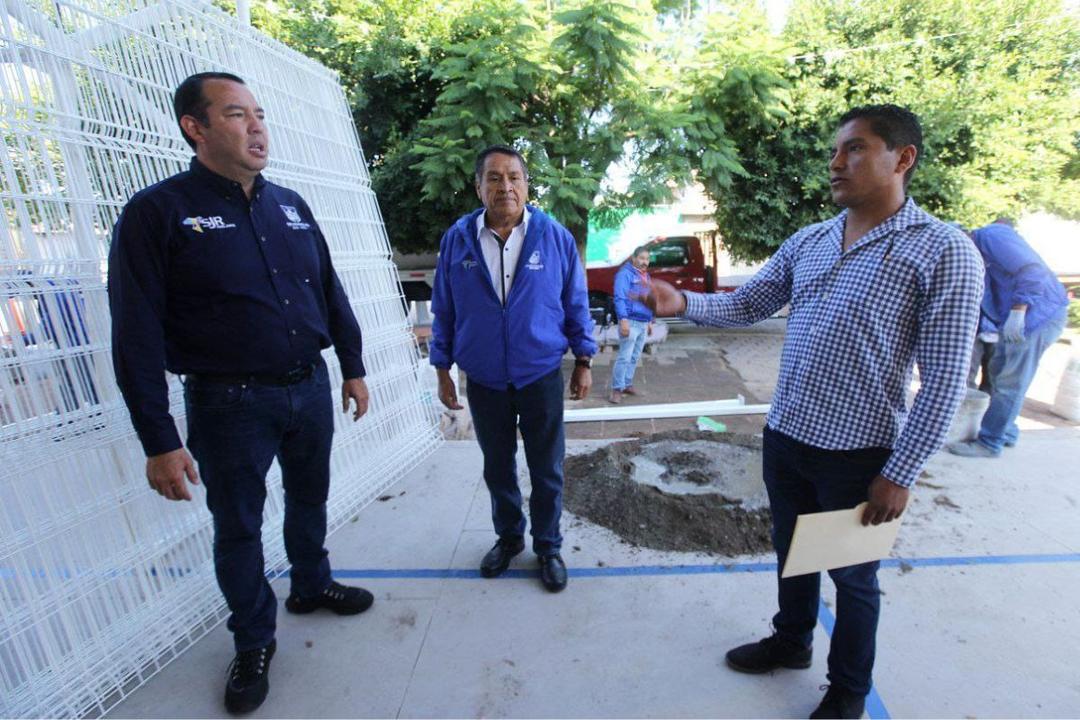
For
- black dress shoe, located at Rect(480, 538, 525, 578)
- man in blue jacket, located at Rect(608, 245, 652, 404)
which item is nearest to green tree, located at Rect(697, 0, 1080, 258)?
man in blue jacket, located at Rect(608, 245, 652, 404)

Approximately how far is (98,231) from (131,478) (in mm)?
974

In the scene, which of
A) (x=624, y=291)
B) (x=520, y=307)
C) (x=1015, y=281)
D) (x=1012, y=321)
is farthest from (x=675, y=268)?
(x=520, y=307)

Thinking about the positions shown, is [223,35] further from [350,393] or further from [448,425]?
[448,425]

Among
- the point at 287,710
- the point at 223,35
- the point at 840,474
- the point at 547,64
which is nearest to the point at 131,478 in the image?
the point at 287,710

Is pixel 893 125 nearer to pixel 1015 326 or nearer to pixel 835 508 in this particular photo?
pixel 835 508

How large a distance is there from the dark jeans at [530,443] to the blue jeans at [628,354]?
4194 mm

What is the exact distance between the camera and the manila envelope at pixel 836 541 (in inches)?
64.1

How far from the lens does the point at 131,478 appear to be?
7.41 ft

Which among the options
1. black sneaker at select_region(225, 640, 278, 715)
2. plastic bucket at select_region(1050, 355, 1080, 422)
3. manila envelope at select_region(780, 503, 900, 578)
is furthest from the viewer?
plastic bucket at select_region(1050, 355, 1080, 422)

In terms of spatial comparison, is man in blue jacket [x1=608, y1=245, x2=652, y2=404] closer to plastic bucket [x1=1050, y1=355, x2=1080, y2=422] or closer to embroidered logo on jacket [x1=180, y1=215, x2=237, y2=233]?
plastic bucket [x1=1050, y1=355, x2=1080, y2=422]

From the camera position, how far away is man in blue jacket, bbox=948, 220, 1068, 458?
392 centimetres

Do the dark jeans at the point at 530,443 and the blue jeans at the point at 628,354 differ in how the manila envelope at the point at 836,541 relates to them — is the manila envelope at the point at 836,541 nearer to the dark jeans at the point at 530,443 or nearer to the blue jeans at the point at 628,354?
the dark jeans at the point at 530,443

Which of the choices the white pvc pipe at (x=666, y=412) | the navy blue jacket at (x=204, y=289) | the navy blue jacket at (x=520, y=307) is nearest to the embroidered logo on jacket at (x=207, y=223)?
the navy blue jacket at (x=204, y=289)

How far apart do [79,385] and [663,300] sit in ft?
7.08
